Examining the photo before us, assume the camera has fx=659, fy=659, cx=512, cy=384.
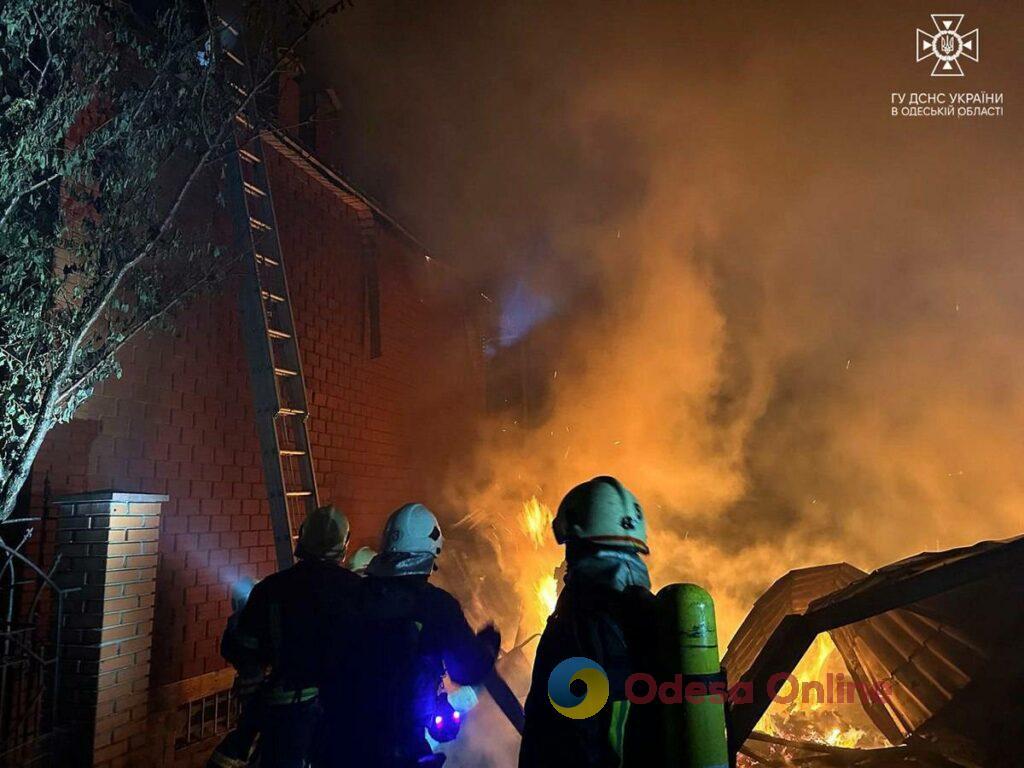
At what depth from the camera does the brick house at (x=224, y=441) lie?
197 inches

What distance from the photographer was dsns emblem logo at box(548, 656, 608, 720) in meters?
1.83

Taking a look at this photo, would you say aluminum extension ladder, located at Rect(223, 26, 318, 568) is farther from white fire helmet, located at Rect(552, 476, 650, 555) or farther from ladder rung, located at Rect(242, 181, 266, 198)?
white fire helmet, located at Rect(552, 476, 650, 555)

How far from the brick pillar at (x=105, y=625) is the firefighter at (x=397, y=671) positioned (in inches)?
91.1

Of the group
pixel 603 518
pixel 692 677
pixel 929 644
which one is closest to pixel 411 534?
pixel 603 518

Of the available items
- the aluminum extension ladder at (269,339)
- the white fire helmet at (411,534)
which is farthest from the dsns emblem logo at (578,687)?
the aluminum extension ladder at (269,339)

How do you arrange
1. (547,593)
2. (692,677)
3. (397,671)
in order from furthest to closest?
(547,593), (397,671), (692,677)

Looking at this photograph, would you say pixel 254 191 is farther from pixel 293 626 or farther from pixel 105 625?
pixel 293 626

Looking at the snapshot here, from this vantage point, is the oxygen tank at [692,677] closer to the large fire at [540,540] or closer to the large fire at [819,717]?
the large fire at [819,717]

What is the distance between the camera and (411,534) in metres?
3.46

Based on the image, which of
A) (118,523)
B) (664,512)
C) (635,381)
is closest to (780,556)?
(664,512)

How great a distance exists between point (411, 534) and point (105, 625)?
2.53 m

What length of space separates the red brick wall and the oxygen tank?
4496 millimetres

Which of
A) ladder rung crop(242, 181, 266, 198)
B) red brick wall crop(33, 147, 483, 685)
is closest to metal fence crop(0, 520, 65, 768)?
red brick wall crop(33, 147, 483, 685)

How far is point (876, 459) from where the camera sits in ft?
44.5
